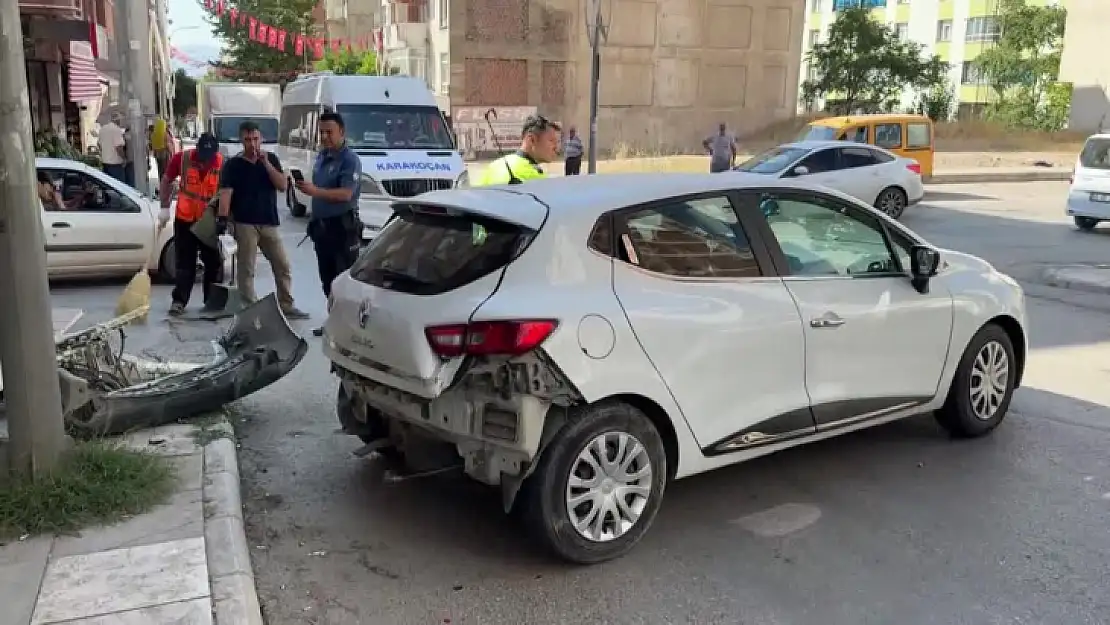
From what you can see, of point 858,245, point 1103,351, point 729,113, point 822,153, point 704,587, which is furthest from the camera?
point 729,113

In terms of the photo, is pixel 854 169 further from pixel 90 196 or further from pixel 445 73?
pixel 445 73

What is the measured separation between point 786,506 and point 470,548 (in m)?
1.56

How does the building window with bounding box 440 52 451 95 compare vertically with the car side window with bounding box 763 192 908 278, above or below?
above

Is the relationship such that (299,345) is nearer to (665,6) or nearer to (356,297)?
(356,297)

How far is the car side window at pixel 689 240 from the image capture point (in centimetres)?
417

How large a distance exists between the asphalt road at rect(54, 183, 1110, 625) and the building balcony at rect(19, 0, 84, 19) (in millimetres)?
8799

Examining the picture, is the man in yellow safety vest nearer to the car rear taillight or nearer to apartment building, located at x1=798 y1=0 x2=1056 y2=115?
the car rear taillight

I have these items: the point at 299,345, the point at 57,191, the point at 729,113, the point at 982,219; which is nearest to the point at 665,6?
the point at 729,113

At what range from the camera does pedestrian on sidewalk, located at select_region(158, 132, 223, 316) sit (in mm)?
8625

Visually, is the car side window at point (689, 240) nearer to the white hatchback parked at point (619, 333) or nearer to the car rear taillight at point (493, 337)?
the white hatchback parked at point (619, 333)

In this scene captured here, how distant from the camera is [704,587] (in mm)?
3842

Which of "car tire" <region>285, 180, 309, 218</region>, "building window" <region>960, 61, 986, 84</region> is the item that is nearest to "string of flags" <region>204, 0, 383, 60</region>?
"car tire" <region>285, 180, 309, 218</region>

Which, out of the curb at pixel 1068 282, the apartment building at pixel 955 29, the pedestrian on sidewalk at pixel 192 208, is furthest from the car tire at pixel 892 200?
the apartment building at pixel 955 29

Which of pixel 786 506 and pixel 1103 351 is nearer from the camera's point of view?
pixel 786 506
